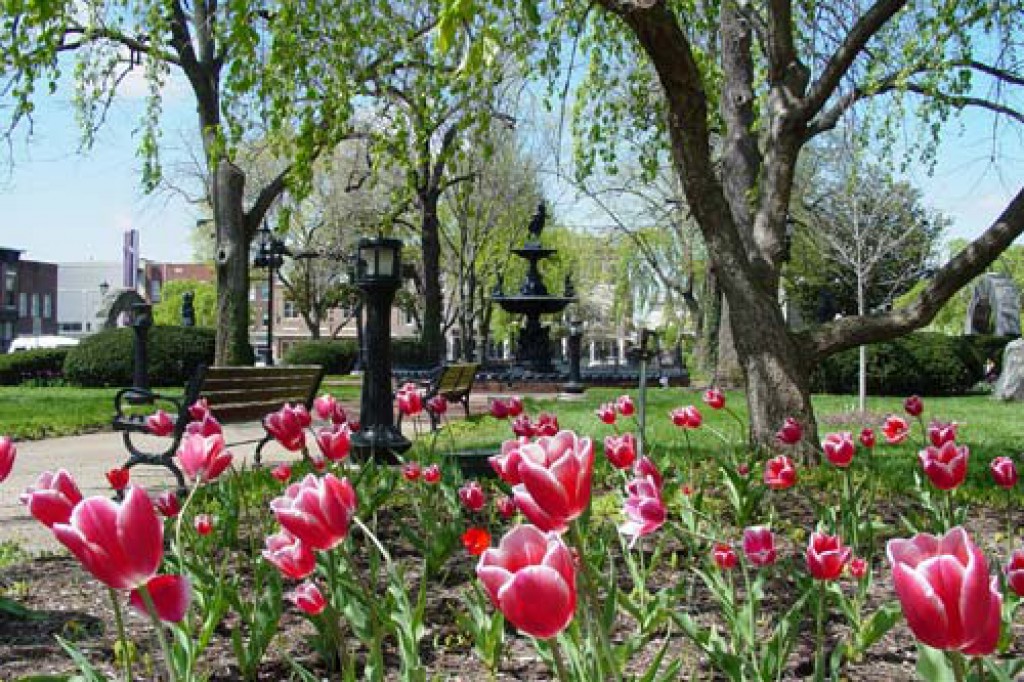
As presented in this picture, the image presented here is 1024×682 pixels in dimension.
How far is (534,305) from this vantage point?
2350 centimetres

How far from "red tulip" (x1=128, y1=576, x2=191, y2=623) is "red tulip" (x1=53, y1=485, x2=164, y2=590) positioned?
9 centimetres

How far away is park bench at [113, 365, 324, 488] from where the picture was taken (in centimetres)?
652

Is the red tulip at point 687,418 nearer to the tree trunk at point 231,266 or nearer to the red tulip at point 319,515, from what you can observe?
the red tulip at point 319,515

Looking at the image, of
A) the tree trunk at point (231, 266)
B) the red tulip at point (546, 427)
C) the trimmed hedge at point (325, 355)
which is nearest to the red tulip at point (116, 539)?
the red tulip at point (546, 427)

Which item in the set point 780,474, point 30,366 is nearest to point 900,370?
point 780,474

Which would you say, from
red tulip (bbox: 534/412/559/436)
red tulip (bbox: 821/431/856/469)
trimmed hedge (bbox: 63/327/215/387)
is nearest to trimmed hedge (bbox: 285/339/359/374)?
trimmed hedge (bbox: 63/327/215/387)

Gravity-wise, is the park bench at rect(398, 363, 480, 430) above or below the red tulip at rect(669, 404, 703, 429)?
below

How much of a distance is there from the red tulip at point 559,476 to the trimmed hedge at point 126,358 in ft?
71.2

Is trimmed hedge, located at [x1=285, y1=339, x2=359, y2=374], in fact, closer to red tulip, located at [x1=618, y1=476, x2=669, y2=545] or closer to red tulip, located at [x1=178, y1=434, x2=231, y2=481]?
red tulip, located at [x1=178, y1=434, x2=231, y2=481]

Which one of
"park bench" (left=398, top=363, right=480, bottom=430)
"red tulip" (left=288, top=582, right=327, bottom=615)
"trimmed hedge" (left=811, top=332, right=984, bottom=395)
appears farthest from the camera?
"trimmed hedge" (left=811, top=332, right=984, bottom=395)

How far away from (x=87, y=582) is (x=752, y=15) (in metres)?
7.05

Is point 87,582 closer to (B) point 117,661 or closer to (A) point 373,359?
(B) point 117,661

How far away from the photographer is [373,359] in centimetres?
802

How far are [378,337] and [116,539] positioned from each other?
6611 millimetres
